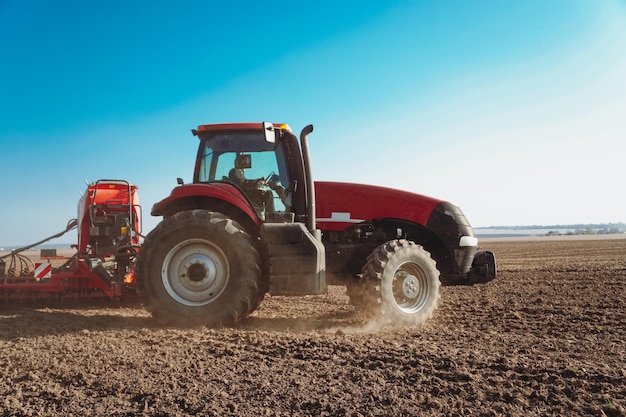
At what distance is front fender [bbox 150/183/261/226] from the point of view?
496cm

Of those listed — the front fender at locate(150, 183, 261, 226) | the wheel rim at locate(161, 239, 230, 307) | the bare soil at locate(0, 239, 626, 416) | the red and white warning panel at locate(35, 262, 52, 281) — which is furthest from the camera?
the red and white warning panel at locate(35, 262, 52, 281)

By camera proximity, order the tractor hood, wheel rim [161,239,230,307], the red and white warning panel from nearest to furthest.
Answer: wheel rim [161,239,230,307] → the tractor hood → the red and white warning panel

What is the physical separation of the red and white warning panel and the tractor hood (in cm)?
408

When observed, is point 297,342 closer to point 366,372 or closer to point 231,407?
point 366,372

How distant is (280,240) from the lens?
4.88m

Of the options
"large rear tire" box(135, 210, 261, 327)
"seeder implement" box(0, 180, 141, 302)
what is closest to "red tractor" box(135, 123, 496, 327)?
"large rear tire" box(135, 210, 261, 327)

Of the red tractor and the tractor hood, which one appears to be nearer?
the red tractor

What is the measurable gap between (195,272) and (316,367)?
82.7 inches

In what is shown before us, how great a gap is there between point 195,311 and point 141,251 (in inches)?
35.4

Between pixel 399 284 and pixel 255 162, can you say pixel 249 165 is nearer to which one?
pixel 255 162

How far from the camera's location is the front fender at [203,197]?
4.96 meters

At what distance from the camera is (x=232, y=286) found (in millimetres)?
4738

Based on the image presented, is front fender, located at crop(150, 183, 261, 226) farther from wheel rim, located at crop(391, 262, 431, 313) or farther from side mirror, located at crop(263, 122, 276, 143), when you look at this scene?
wheel rim, located at crop(391, 262, 431, 313)

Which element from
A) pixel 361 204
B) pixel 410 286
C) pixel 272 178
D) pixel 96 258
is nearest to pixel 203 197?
pixel 272 178
